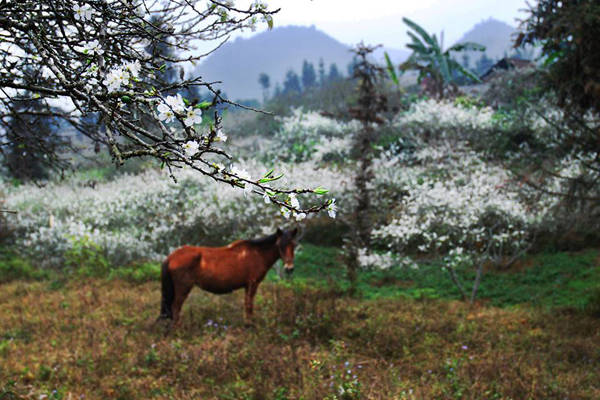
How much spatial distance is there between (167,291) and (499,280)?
9097mm

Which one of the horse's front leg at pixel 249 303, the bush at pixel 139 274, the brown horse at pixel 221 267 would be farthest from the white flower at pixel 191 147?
the bush at pixel 139 274

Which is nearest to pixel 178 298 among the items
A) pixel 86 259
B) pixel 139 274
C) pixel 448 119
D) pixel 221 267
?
pixel 221 267

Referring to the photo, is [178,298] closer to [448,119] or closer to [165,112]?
[165,112]

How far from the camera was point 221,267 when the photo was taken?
7.53m

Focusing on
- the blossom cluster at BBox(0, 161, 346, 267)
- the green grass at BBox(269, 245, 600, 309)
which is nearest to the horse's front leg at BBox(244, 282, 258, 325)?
the green grass at BBox(269, 245, 600, 309)

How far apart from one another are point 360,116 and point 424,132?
46.4ft

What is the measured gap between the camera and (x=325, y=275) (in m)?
13.8

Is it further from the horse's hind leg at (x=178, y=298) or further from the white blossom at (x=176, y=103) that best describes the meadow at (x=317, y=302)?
the white blossom at (x=176, y=103)

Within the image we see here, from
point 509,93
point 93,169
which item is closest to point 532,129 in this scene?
point 509,93

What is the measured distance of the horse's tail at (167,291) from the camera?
24.1ft

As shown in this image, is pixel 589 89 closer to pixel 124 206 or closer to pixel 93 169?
pixel 124 206

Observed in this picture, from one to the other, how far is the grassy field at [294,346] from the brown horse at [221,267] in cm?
48

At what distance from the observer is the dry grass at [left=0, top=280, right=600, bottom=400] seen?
17.3ft

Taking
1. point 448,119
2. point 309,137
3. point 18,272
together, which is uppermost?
point 309,137
